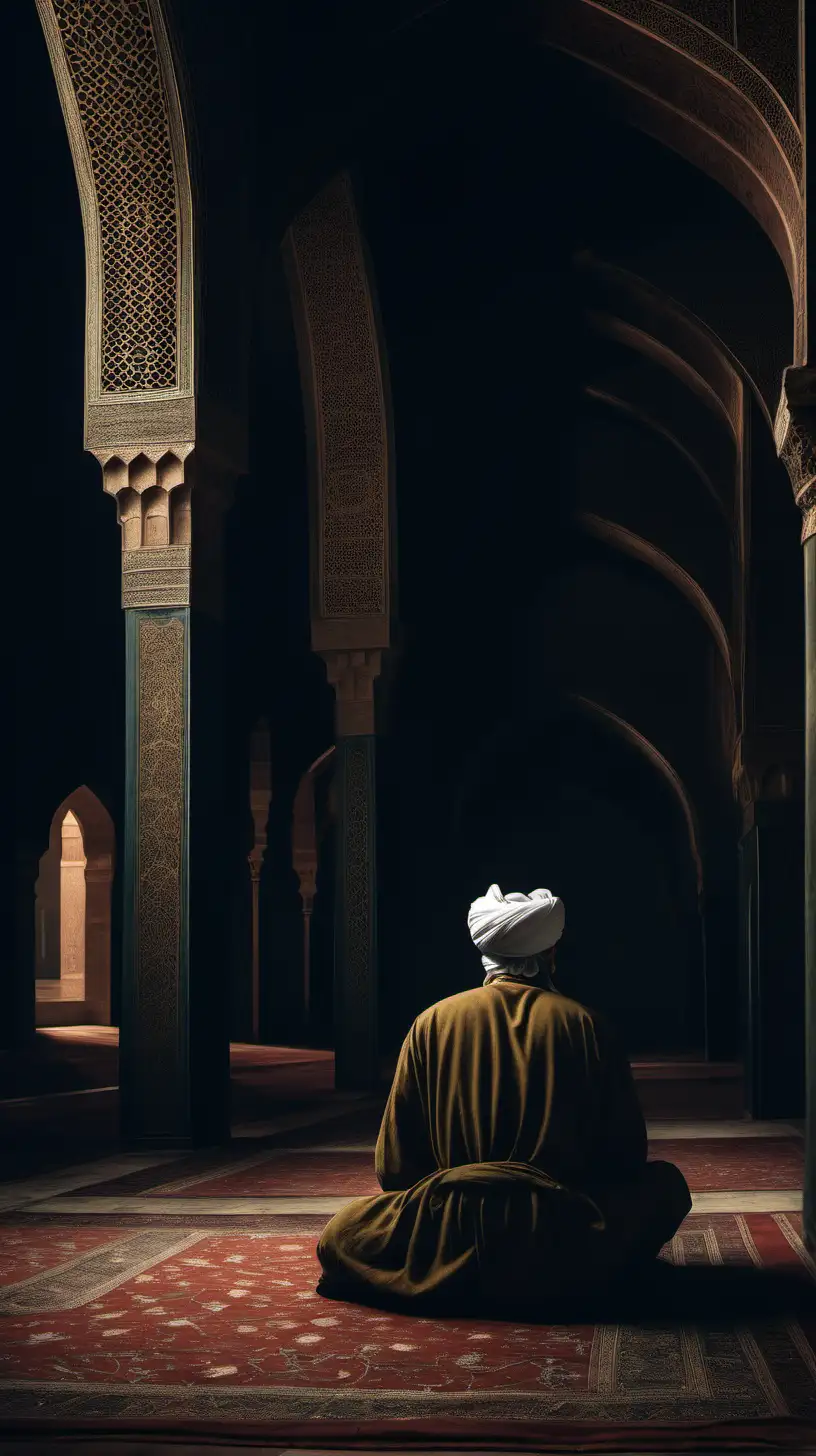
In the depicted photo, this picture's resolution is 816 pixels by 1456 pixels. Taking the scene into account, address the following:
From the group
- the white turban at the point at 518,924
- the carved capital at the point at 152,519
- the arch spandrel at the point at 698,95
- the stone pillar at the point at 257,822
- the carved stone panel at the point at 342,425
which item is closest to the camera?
the white turban at the point at 518,924

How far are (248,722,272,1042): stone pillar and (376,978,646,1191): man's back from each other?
44.7 ft

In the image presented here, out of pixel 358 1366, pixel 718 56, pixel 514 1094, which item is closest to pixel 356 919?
pixel 718 56

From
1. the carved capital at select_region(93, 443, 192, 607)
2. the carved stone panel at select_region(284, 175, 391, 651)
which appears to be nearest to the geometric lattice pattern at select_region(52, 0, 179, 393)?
the carved capital at select_region(93, 443, 192, 607)

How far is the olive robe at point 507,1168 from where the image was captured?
3.47 meters

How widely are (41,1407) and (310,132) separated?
239 inches

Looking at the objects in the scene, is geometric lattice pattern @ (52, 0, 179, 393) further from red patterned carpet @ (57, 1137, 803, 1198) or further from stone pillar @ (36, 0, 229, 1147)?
red patterned carpet @ (57, 1137, 803, 1198)

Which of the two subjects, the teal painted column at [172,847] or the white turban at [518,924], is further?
the teal painted column at [172,847]

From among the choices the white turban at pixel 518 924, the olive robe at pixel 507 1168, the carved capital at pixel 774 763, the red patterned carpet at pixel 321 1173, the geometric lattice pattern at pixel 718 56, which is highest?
the geometric lattice pattern at pixel 718 56

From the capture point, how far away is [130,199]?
6.95m


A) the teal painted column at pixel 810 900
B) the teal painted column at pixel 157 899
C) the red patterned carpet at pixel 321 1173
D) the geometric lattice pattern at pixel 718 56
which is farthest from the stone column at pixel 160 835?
the teal painted column at pixel 810 900

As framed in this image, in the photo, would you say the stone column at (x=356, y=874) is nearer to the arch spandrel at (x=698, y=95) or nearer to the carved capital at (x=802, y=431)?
the arch spandrel at (x=698, y=95)

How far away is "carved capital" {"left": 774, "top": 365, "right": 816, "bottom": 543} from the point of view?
461 centimetres

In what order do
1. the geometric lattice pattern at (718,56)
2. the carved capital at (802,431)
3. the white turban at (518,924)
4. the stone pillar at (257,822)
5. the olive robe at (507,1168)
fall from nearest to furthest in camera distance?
the olive robe at (507,1168) < the white turban at (518,924) < the carved capital at (802,431) < the geometric lattice pattern at (718,56) < the stone pillar at (257,822)

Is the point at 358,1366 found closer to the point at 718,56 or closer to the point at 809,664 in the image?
the point at 809,664
